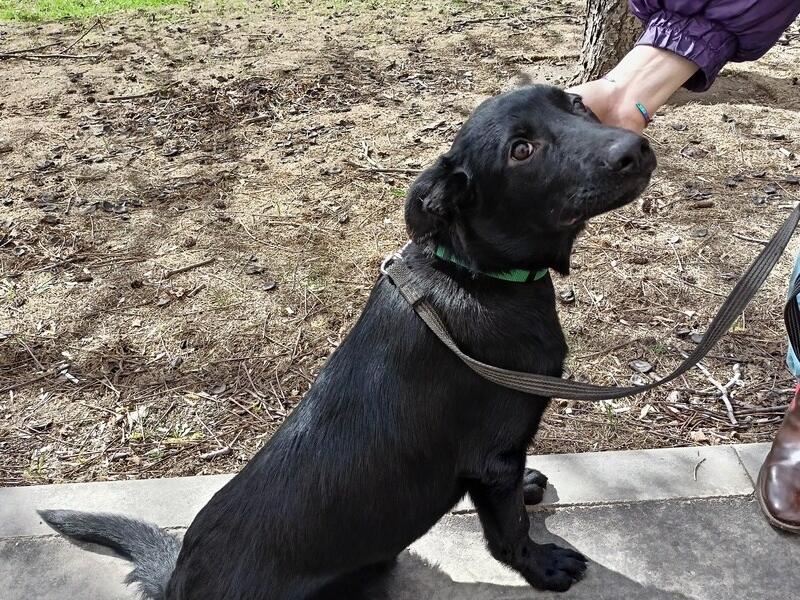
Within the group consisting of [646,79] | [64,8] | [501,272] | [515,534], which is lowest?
[515,534]

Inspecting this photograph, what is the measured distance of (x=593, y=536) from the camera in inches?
94.0

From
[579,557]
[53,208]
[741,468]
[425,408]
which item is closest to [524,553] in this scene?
[579,557]

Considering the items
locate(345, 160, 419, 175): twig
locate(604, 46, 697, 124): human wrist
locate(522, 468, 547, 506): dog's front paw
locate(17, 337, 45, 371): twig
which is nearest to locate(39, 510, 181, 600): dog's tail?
locate(522, 468, 547, 506): dog's front paw

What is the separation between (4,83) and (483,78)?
4.38 meters

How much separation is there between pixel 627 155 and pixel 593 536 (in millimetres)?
1290

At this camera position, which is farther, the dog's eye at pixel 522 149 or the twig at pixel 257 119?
the twig at pixel 257 119

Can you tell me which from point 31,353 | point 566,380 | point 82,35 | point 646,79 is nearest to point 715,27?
point 646,79

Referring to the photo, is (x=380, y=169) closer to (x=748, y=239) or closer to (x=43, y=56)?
(x=748, y=239)

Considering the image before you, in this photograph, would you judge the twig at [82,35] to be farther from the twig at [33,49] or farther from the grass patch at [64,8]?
the grass patch at [64,8]

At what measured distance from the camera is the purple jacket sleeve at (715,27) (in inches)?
88.0

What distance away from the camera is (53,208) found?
454 cm

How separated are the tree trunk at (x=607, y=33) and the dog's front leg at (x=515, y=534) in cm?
385

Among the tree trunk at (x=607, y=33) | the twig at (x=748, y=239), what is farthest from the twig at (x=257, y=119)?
the twig at (x=748, y=239)

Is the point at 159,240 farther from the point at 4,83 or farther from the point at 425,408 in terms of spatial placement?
the point at 4,83
